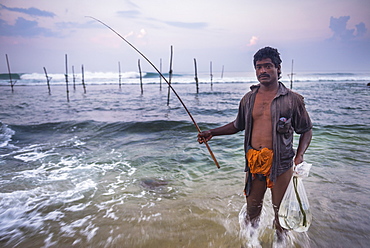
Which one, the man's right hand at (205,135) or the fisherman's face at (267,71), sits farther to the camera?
the man's right hand at (205,135)

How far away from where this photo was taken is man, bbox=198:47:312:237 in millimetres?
2193

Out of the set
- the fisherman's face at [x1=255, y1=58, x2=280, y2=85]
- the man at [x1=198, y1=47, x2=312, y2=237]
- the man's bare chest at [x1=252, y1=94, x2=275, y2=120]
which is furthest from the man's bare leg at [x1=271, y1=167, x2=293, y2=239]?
the fisherman's face at [x1=255, y1=58, x2=280, y2=85]

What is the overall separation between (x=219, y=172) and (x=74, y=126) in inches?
→ 292

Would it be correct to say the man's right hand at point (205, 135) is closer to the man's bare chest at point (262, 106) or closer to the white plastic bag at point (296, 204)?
the man's bare chest at point (262, 106)

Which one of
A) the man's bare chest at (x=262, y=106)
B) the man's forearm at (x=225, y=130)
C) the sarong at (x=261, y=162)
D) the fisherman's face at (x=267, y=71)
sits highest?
the fisherman's face at (x=267, y=71)

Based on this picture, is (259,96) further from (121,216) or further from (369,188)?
(369,188)

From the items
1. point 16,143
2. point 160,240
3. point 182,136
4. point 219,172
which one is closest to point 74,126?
point 16,143

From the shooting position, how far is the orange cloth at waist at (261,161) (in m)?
2.28

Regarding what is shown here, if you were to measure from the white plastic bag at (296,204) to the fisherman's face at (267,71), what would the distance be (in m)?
0.77

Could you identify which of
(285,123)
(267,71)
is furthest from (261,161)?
(267,71)

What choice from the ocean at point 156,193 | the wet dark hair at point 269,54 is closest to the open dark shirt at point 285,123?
the wet dark hair at point 269,54

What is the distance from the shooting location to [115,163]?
5.98 metres

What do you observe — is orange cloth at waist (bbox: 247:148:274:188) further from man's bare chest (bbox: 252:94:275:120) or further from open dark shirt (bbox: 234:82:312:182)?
man's bare chest (bbox: 252:94:275:120)

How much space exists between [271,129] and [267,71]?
513mm
